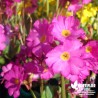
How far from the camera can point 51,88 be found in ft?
3.74

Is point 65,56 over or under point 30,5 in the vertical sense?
under

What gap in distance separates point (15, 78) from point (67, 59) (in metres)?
0.17

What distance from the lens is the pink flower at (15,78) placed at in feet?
3.18

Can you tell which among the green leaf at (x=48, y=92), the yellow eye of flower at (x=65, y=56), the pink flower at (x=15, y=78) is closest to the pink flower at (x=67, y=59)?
the yellow eye of flower at (x=65, y=56)

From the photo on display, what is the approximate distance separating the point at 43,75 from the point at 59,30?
124mm

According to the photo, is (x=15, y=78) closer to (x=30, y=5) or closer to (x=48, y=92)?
(x=48, y=92)

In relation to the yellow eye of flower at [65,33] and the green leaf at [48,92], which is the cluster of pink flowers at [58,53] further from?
the green leaf at [48,92]

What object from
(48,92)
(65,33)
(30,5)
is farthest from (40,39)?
(30,5)

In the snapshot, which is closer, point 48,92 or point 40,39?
point 40,39

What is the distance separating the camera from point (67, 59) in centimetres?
88

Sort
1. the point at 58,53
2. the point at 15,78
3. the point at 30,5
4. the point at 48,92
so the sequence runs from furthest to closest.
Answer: the point at 30,5, the point at 48,92, the point at 15,78, the point at 58,53

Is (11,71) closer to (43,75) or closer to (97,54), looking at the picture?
(43,75)

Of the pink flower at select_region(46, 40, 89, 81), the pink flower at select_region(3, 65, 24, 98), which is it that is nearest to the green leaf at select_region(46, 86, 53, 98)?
the pink flower at select_region(3, 65, 24, 98)

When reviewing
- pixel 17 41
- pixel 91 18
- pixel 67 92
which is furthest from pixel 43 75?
pixel 91 18
